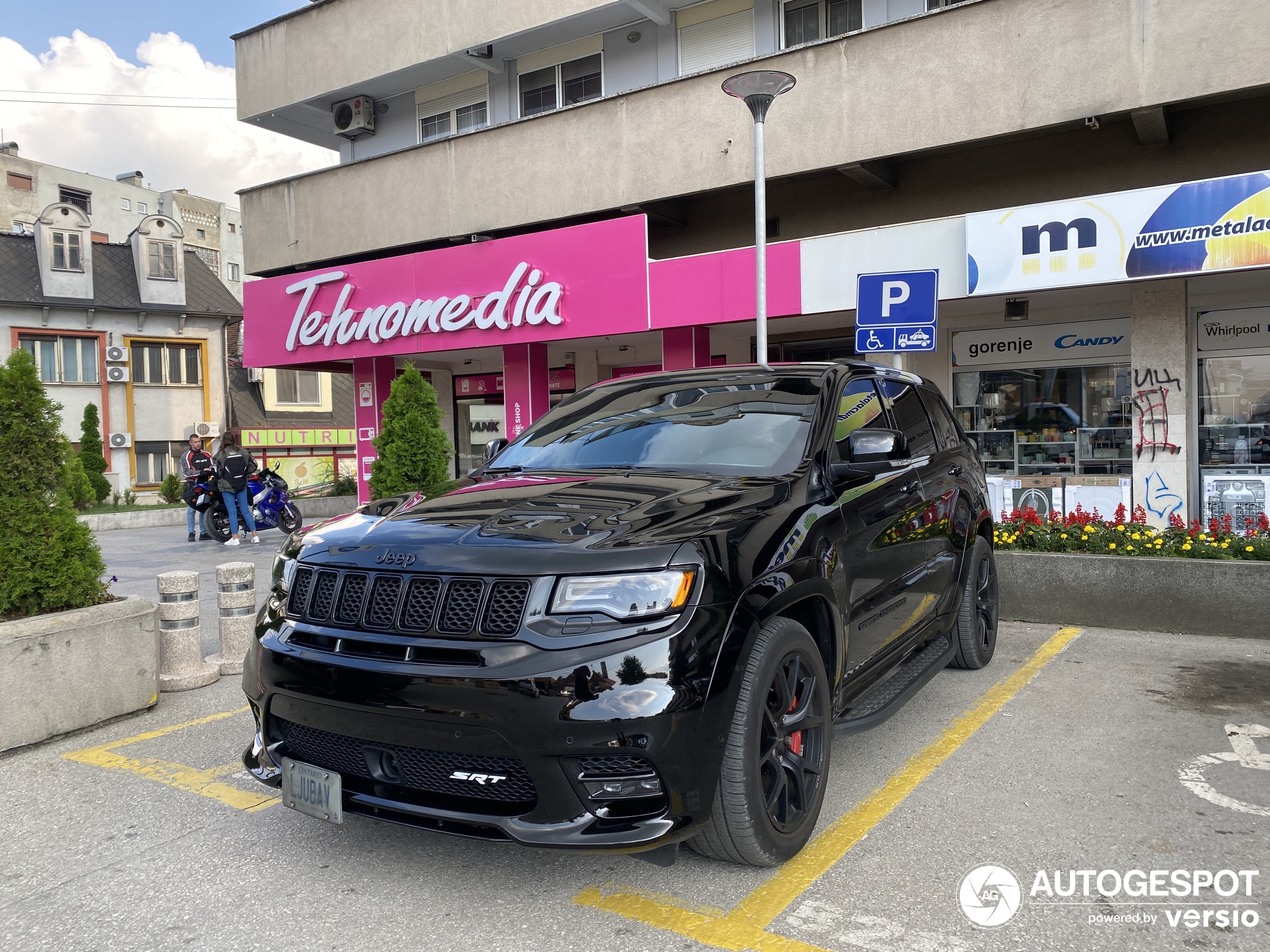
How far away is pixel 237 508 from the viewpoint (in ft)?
49.5

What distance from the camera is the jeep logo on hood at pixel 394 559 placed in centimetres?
295

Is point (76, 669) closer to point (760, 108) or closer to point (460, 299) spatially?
point (760, 108)

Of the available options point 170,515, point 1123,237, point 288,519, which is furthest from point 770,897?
point 170,515

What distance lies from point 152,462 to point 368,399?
18.6 metres

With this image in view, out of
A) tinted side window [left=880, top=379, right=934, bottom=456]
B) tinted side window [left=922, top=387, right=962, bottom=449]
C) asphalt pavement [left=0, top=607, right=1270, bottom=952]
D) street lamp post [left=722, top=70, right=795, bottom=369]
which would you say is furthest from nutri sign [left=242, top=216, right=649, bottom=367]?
asphalt pavement [left=0, top=607, right=1270, bottom=952]

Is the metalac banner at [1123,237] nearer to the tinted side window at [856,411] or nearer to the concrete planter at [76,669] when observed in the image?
the tinted side window at [856,411]

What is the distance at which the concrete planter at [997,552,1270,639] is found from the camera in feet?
21.6

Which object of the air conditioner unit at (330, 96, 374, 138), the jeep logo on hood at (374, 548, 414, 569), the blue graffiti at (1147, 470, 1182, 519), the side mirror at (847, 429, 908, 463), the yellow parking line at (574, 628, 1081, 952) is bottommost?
the yellow parking line at (574, 628, 1081, 952)

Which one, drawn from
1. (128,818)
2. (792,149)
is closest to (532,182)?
(792,149)

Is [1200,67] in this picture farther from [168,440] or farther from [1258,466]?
[168,440]

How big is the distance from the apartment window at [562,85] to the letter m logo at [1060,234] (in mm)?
7999

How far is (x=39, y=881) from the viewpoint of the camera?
329 cm

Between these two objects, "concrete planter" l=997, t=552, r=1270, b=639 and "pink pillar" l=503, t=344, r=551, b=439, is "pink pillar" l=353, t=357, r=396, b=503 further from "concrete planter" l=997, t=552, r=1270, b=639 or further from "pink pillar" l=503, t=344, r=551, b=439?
"concrete planter" l=997, t=552, r=1270, b=639

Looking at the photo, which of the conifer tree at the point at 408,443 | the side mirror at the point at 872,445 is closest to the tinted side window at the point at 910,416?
the side mirror at the point at 872,445
